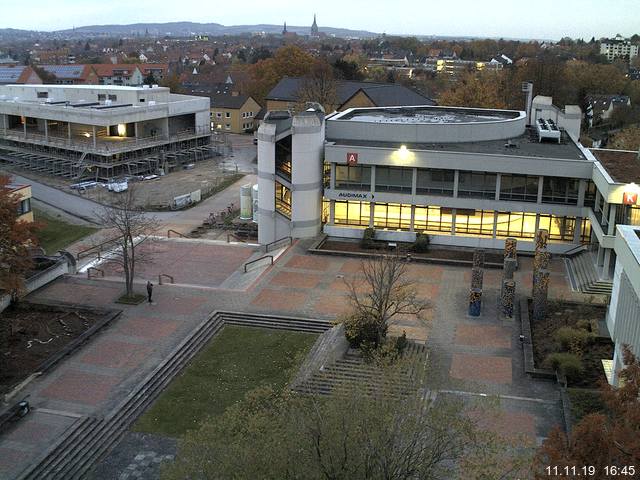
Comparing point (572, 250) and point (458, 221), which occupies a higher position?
point (458, 221)

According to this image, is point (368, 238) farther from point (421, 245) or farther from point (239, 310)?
point (239, 310)

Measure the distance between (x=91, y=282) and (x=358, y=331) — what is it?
15.9m

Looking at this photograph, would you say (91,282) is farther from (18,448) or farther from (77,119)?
(77,119)

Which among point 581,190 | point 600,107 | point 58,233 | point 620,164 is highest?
point 620,164

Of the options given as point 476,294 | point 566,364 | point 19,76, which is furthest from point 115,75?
point 566,364

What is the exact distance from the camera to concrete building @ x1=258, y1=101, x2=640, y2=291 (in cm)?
4138

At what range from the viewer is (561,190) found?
1635 inches

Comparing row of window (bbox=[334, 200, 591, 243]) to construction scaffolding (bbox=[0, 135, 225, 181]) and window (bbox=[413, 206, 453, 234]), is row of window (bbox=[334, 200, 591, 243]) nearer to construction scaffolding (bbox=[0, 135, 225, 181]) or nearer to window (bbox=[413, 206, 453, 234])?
window (bbox=[413, 206, 453, 234])

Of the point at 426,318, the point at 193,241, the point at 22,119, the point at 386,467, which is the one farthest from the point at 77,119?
the point at 386,467

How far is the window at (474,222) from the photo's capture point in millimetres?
42906

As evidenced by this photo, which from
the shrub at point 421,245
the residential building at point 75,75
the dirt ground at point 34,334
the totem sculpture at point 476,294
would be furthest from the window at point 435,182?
the residential building at point 75,75

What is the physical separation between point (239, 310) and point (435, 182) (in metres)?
15.9

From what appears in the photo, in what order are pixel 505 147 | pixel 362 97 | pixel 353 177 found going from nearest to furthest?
pixel 353 177, pixel 505 147, pixel 362 97

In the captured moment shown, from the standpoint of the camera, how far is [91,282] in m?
37.2
